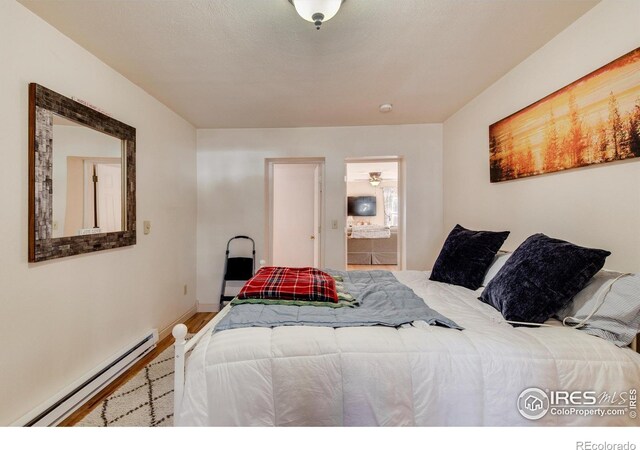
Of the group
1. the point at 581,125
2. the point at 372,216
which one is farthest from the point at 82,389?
the point at 372,216

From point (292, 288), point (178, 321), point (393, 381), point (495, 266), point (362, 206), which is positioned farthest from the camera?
point (362, 206)

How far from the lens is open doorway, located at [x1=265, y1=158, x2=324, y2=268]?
3.66m

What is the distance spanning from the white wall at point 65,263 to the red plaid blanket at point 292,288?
1.12m

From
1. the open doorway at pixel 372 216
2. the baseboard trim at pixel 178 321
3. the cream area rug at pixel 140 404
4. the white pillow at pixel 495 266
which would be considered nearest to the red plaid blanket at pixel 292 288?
the cream area rug at pixel 140 404

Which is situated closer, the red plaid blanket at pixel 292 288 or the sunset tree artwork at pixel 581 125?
the sunset tree artwork at pixel 581 125

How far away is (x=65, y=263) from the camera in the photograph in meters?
1.69

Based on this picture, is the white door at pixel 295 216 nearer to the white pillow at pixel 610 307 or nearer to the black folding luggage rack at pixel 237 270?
the black folding luggage rack at pixel 237 270

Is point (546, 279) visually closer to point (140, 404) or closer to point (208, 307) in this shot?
point (140, 404)

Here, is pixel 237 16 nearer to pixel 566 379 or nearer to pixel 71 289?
pixel 71 289

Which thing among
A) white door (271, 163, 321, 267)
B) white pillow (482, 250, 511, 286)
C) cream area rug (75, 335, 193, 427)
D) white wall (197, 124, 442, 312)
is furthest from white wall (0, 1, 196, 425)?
white pillow (482, 250, 511, 286)

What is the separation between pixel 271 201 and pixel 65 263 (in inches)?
88.6

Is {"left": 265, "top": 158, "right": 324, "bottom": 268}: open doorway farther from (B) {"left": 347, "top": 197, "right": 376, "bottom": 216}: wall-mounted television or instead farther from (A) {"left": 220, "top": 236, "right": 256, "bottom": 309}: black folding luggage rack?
(B) {"left": 347, "top": 197, "right": 376, "bottom": 216}: wall-mounted television

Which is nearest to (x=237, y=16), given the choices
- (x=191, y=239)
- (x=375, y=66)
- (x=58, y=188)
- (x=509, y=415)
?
(x=375, y=66)

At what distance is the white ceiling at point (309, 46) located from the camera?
1463 mm
